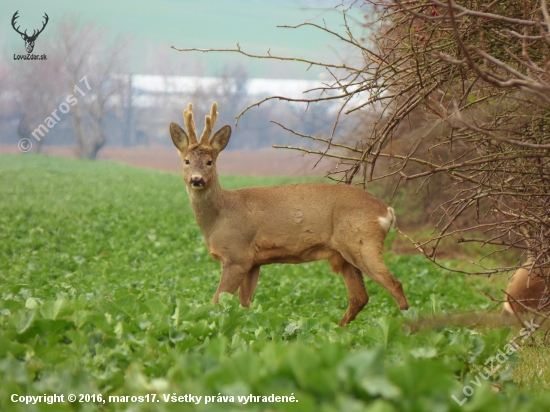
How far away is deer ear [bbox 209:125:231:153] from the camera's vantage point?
23.3 ft

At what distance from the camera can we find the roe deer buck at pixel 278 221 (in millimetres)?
6926

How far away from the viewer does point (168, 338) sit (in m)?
3.96

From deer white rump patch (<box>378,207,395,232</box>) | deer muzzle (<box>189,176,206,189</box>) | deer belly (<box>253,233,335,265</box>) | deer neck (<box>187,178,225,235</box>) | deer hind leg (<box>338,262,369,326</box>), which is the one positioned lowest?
deer hind leg (<box>338,262,369,326</box>)

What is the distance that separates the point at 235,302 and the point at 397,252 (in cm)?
984

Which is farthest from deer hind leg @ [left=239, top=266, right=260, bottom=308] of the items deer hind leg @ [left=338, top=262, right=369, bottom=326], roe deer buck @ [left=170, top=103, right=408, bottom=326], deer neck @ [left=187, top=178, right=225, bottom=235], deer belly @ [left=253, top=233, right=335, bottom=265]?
deer hind leg @ [left=338, top=262, right=369, bottom=326]

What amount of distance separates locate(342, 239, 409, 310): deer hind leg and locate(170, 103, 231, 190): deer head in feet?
5.07

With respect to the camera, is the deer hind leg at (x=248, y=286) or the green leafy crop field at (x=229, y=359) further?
the deer hind leg at (x=248, y=286)

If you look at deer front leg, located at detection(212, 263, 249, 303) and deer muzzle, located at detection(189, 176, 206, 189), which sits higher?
deer muzzle, located at detection(189, 176, 206, 189)

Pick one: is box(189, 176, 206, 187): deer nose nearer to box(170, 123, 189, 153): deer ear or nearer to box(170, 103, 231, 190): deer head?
box(170, 103, 231, 190): deer head

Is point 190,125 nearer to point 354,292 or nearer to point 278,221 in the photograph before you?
point 278,221

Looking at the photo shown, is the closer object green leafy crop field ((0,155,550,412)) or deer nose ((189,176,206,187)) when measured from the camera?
green leafy crop field ((0,155,550,412))

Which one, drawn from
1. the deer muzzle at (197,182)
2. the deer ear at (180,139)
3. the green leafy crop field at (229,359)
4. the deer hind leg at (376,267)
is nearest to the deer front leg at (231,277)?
the green leafy crop field at (229,359)

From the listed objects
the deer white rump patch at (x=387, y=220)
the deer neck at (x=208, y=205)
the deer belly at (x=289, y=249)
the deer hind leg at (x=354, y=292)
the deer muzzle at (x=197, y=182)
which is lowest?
the deer hind leg at (x=354, y=292)

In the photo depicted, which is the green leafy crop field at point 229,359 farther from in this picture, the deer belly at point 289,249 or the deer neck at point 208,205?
the deer neck at point 208,205
